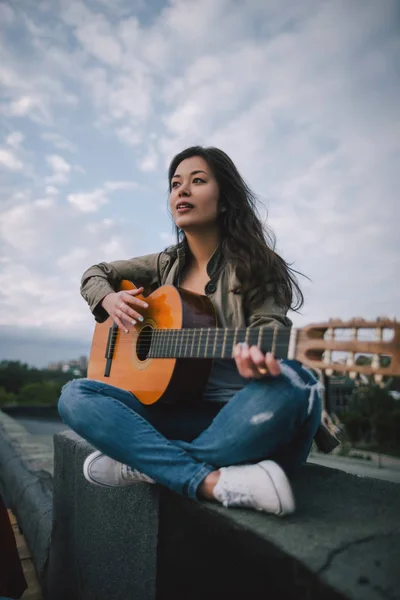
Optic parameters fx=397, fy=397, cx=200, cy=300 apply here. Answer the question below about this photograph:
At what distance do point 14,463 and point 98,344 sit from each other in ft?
Result: 10.7

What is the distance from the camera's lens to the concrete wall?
86 cm

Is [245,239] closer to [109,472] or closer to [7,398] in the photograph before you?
[109,472]

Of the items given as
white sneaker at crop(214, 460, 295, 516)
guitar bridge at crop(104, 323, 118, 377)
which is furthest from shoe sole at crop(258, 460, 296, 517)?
guitar bridge at crop(104, 323, 118, 377)

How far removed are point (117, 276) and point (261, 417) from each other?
57.5 inches

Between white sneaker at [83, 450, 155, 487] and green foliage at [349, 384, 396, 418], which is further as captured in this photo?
green foliage at [349, 384, 396, 418]

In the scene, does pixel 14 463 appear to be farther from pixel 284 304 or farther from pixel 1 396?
pixel 1 396

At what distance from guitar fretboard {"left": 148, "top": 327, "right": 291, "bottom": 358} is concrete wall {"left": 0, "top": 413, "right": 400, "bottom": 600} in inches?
18.8

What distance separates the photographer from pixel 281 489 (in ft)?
3.68

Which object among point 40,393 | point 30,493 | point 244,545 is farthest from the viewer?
point 40,393

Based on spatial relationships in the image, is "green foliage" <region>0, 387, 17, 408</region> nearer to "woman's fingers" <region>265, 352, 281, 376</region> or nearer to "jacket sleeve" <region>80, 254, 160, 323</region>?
"jacket sleeve" <region>80, 254, 160, 323</region>

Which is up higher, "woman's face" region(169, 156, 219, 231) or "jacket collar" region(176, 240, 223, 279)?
"woman's face" region(169, 156, 219, 231)

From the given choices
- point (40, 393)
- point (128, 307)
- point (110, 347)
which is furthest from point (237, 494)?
point (40, 393)

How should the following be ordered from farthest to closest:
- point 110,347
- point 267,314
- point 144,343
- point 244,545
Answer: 1. point 110,347
2. point 144,343
3. point 267,314
4. point 244,545

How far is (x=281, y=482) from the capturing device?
3.74ft
